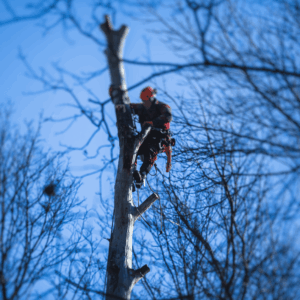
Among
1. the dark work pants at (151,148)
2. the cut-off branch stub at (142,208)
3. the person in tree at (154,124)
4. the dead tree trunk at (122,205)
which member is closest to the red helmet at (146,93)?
the person in tree at (154,124)

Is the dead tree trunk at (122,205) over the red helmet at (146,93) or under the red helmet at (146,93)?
under

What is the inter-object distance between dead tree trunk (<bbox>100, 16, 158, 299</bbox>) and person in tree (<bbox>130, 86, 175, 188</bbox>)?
0.69 meters

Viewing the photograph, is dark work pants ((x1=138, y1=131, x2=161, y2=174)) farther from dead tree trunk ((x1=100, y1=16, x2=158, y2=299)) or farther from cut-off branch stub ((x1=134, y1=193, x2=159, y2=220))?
cut-off branch stub ((x1=134, y1=193, x2=159, y2=220))

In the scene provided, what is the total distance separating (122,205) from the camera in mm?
2938

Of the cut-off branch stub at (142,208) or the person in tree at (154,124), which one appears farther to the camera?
the person in tree at (154,124)

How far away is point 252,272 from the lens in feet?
7.66

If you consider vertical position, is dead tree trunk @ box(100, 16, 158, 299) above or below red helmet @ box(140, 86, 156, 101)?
below

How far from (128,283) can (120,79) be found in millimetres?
2619

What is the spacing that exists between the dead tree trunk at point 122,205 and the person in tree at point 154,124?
2.27 ft

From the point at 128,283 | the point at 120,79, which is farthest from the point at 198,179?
the point at 120,79

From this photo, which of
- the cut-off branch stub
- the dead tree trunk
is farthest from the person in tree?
the cut-off branch stub

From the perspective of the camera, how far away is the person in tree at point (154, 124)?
4.01m

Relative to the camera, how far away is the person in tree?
401 centimetres

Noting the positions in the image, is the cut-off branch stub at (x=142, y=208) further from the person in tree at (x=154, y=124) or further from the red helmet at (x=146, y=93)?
the red helmet at (x=146, y=93)
